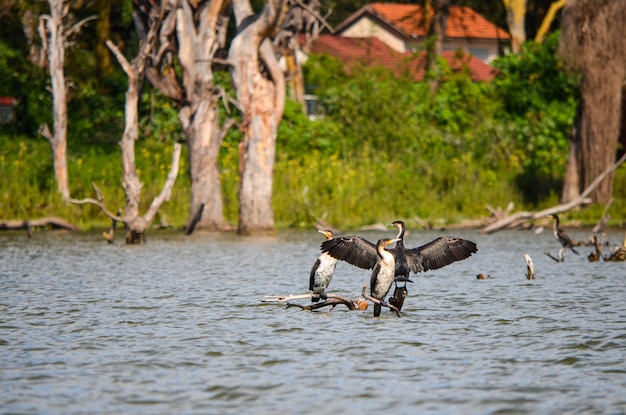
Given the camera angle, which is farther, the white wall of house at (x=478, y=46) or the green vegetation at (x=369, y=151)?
the white wall of house at (x=478, y=46)

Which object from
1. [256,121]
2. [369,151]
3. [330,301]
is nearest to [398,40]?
[369,151]

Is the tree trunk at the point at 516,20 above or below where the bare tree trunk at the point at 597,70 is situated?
above

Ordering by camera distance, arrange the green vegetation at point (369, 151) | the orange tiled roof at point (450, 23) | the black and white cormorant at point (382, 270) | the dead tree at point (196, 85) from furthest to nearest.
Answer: the orange tiled roof at point (450, 23) → the green vegetation at point (369, 151) → the dead tree at point (196, 85) → the black and white cormorant at point (382, 270)

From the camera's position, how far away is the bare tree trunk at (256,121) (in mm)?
29438

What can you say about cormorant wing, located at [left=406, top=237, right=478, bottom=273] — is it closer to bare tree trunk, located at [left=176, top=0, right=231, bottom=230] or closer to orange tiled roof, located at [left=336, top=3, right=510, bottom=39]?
Result: bare tree trunk, located at [left=176, top=0, right=231, bottom=230]

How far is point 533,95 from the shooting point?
127 ft

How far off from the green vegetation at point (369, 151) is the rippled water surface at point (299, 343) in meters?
11.3

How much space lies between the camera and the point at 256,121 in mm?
29781

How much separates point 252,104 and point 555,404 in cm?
2079

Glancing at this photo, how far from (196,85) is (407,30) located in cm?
3821

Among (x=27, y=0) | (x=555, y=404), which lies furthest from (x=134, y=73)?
(x=555, y=404)

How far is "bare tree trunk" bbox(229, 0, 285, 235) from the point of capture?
2944 cm

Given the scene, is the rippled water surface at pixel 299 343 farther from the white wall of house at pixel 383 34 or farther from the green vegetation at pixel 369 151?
the white wall of house at pixel 383 34

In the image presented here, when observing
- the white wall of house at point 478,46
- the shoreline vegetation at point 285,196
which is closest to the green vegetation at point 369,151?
the shoreline vegetation at point 285,196
